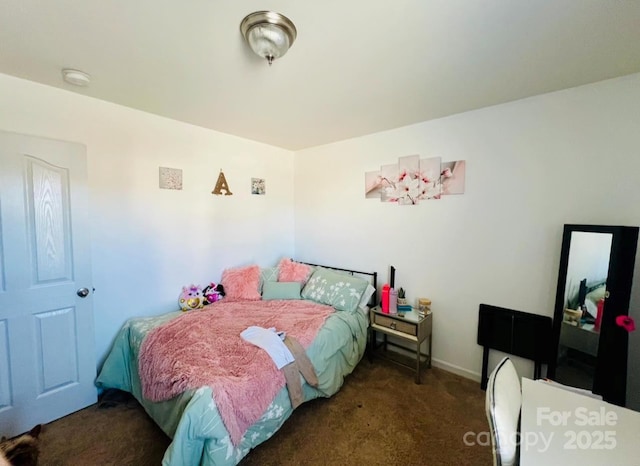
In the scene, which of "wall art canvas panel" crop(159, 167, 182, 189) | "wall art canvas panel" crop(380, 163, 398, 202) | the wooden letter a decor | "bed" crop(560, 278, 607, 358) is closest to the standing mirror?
"bed" crop(560, 278, 607, 358)

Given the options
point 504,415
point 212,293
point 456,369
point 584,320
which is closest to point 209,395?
point 504,415

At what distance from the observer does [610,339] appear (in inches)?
58.9

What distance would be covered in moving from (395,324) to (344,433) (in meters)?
1.01

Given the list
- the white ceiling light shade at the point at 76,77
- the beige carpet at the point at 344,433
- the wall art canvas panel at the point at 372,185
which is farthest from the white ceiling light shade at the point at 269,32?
the beige carpet at the point at 344,433

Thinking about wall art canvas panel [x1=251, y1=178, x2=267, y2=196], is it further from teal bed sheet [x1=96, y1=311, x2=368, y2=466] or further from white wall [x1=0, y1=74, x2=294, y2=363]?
teal bed sheet [x1=96, y1=311, x2=368, y2=466]

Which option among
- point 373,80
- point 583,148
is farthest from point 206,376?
point 583,148

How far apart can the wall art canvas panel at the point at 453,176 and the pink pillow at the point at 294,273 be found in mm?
1753

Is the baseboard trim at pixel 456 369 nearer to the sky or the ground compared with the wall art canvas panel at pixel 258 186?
nearer to the ground

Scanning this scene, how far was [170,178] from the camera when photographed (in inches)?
98.6

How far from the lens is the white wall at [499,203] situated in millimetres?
1757

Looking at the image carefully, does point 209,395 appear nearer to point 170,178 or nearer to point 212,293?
point 212,293

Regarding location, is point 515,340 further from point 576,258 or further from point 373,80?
point 373,80

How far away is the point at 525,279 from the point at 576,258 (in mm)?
417

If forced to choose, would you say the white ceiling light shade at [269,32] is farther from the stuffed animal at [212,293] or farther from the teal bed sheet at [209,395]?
the stuffed animal at [212,293]
